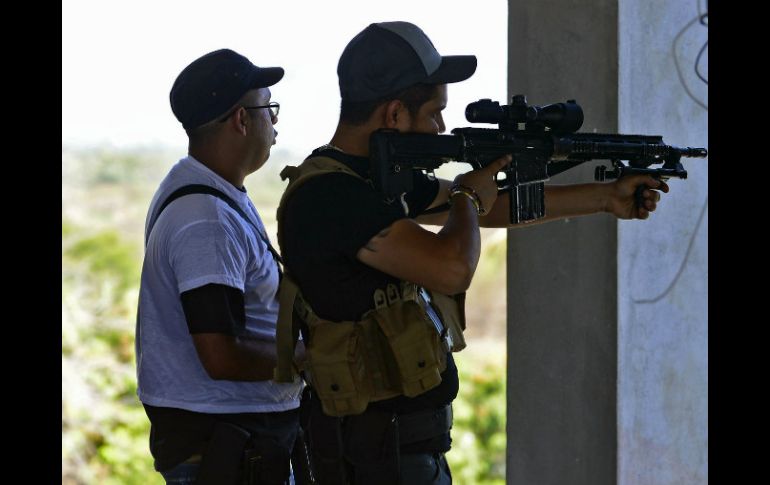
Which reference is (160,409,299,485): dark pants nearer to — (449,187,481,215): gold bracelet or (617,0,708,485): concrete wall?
(449,187,481,215): gold bracelet

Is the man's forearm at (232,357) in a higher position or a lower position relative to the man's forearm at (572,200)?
lower

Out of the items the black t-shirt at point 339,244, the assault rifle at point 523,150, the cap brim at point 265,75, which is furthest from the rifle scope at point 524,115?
the cap brim at point 265,75

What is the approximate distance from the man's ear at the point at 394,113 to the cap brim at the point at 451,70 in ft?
0.26

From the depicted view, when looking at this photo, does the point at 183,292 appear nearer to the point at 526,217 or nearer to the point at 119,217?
the point at 526,217

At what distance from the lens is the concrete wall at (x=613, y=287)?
2.50 meters

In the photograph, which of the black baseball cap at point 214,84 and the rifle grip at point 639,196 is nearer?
the black baseball cap at point 214,84

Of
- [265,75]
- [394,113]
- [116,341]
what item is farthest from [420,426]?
[116,341]

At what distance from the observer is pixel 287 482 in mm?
2156

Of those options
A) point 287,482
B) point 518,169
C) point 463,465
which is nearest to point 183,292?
point 287,482

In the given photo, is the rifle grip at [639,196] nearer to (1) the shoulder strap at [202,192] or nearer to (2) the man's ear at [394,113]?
(2) the man's ear at [394,113]

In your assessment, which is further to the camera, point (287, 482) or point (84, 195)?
point (84, 195)

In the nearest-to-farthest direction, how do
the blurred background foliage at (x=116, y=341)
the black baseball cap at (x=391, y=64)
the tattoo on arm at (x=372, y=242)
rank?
1. the tattoo on arm at (x=372, y=242)
2. the black baseball cap at (x=391, y=64)
3. the blurred background foliage at (x=116, y=341)

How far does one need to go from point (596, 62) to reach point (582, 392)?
88 centimetres

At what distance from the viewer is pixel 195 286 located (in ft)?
6.48
